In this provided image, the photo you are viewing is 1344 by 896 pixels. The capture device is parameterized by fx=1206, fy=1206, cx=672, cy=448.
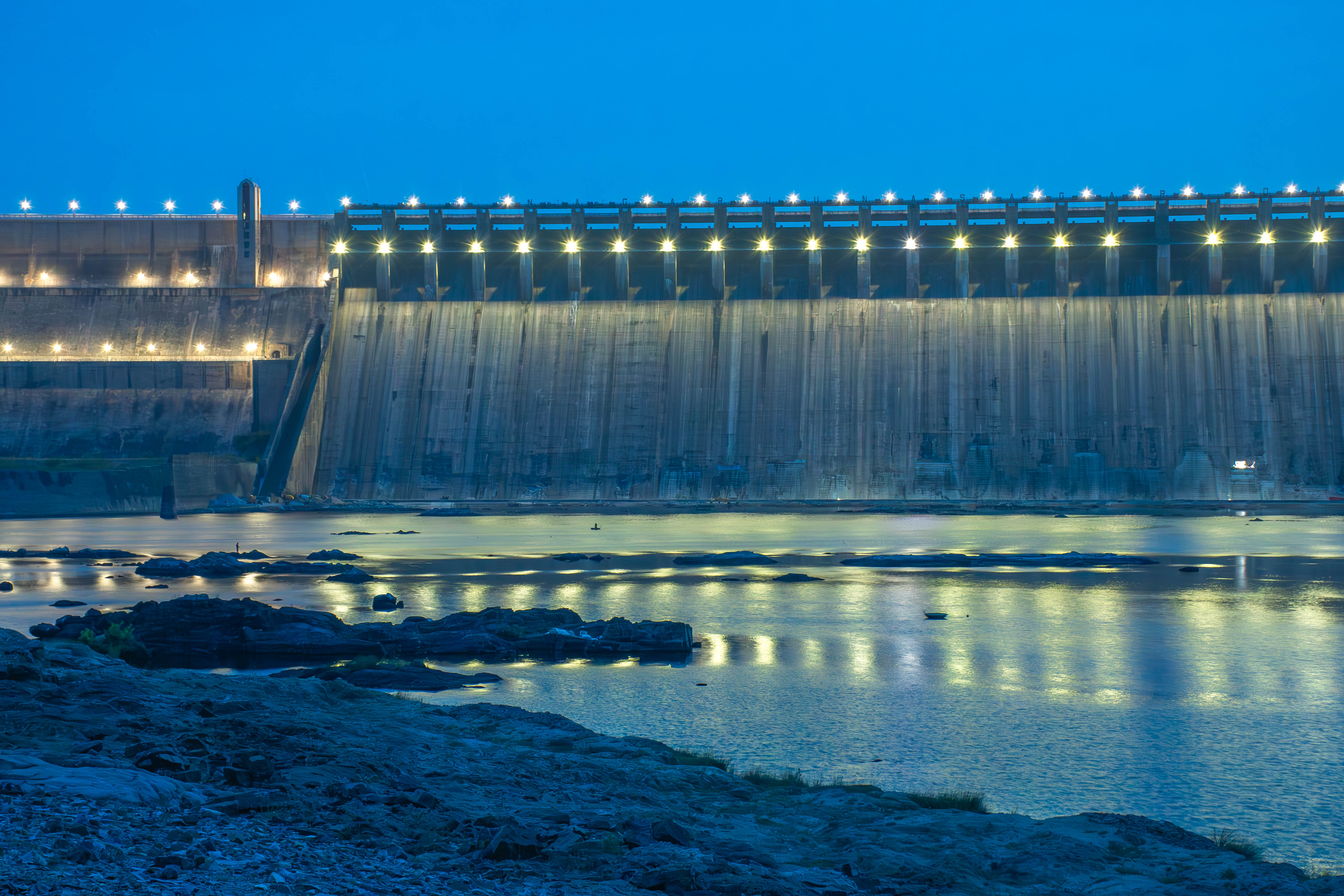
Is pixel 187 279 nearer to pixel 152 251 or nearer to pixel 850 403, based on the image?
pixel 152 251

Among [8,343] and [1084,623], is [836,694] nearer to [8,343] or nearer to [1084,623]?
[1084,623]

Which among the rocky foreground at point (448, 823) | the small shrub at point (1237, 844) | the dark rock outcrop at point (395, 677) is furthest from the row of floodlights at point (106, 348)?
the small shrub at point (1237, 844)

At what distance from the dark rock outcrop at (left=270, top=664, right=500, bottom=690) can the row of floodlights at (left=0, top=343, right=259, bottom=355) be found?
46.1 m

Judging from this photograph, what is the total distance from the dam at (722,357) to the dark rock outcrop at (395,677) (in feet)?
122

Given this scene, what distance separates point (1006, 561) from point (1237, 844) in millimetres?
20776

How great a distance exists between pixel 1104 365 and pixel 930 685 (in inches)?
1702

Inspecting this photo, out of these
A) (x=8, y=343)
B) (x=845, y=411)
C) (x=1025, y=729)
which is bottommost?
(x=1025, y=729)

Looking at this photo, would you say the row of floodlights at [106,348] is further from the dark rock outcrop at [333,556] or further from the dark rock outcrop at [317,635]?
the dark rock outcrop at [317,635]

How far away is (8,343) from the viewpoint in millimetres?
56875

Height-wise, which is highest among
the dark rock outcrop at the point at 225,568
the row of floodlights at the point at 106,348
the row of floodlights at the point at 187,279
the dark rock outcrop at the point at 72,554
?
the row of floodlights at the point at 187,279

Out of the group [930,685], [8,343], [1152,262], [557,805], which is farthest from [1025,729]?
[8,343]

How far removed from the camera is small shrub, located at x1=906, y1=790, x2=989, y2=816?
8633 millimetres

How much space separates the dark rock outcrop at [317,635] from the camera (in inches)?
617

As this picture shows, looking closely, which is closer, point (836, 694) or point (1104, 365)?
point (836, 694)
